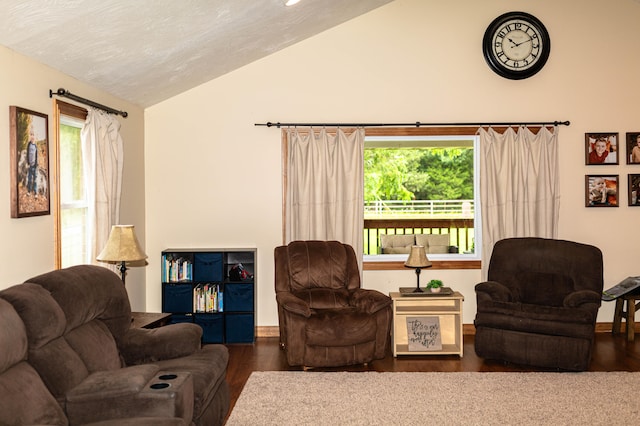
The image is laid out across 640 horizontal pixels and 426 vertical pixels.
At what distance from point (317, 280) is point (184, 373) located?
259 centimetres

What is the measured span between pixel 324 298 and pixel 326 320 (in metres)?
0.43

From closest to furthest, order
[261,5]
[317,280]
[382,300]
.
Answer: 1. [261,5]
2. [382,300]
3. [317,280]

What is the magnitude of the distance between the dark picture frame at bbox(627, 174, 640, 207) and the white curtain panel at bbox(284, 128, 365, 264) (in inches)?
110

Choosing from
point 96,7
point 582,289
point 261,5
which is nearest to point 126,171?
point 261,5

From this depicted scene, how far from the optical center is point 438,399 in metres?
4.57

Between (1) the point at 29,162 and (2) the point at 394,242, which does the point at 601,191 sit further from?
(1) the point at 29,162

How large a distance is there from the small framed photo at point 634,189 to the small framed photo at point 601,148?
0.83ft

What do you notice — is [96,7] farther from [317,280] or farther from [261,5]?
[317,280]

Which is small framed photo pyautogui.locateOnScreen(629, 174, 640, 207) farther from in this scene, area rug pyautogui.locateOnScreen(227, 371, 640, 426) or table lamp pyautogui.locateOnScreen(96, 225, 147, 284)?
table lamp pyautogui.locateOnScreen(96, 225, 147, 284)

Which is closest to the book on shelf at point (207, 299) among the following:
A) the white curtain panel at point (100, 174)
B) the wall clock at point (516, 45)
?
the white curtain panel at point (100, 174)

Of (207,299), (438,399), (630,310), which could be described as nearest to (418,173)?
(630,310)

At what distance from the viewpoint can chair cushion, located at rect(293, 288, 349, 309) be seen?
5.69 metres

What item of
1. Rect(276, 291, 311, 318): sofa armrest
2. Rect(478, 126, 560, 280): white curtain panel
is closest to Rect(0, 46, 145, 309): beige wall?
Rect(276, 291, 311, 318): sofa armrest

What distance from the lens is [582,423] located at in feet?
13.4
